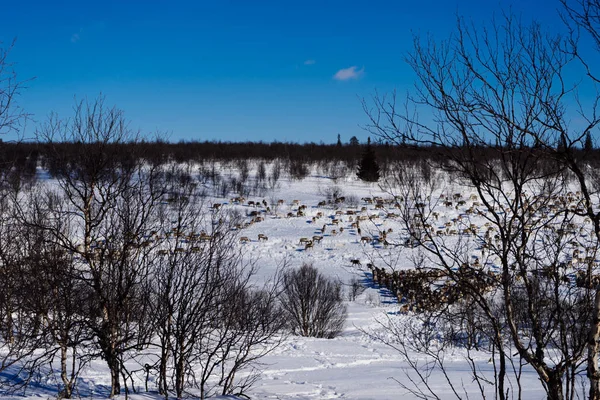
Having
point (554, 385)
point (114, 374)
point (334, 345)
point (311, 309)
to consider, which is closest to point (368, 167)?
point (311, 309)

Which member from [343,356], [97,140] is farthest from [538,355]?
[343,356]

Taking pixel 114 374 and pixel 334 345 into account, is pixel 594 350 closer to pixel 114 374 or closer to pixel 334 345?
pixel 114 374

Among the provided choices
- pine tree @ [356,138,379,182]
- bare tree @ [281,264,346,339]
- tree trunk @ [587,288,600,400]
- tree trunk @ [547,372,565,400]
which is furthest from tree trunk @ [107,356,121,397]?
pine tree @ [356,138,379,182]

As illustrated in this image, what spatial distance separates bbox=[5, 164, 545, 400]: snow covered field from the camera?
9.87m

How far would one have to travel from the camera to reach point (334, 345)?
1673 cm

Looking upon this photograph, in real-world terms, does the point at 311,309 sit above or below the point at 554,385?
below

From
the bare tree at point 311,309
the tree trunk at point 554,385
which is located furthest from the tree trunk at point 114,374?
the bare tree at point 311,309

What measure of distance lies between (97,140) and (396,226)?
108 feet

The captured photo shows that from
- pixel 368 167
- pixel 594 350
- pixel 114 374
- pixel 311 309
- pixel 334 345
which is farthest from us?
pixel 368 167

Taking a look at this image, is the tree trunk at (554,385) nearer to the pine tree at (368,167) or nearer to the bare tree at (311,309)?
the bare tree at (311,309)

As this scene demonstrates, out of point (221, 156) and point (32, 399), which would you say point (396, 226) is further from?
point (32, 399)

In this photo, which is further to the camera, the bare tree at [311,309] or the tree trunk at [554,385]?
the bare tree at [311,309]

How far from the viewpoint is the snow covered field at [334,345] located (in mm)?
9867

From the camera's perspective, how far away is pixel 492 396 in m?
9.91
